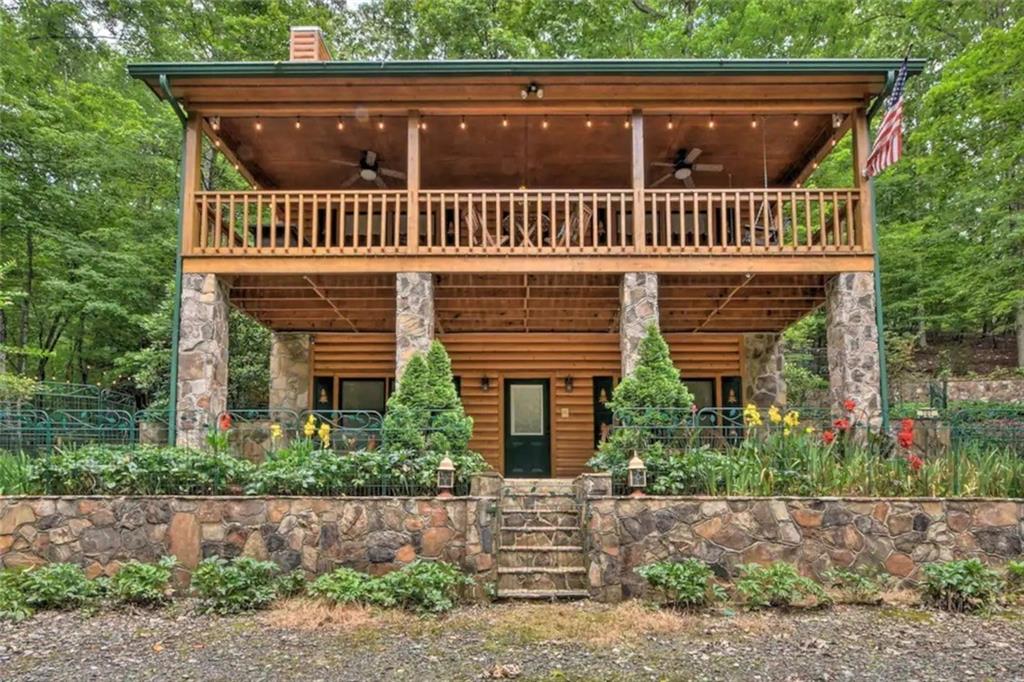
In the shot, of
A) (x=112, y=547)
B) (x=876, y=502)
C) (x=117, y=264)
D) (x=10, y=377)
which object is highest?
(x=117, y=264)

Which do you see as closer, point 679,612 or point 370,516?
point 679,612

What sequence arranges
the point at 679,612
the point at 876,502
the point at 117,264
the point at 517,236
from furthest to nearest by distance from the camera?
1. the point at 117,264
2. the point at 517,236
3. the point at 876,502
4. the point at 679,612

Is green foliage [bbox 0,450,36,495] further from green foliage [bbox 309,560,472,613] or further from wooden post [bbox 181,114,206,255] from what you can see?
wooden post [bbox 181,114,206,255]

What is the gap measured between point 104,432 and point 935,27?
19.2m

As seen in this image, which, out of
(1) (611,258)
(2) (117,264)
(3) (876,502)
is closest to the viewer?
(3) (876,502)

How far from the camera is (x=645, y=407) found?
7875 mm

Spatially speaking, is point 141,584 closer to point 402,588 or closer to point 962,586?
point 402,588

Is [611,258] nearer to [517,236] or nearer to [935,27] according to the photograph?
[517,236]

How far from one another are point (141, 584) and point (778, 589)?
583cm

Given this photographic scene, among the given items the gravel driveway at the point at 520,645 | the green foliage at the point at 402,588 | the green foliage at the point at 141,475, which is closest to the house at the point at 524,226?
the green foliage at the point at 141,475


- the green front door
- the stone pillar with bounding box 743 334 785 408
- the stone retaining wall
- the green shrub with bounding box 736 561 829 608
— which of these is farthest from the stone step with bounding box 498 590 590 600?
the stone pillar with bounding box 743 334 785 408

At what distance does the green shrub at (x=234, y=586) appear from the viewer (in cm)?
589

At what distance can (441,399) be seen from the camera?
8.37 metres

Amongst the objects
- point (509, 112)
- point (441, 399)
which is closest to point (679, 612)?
point (441, 399)
